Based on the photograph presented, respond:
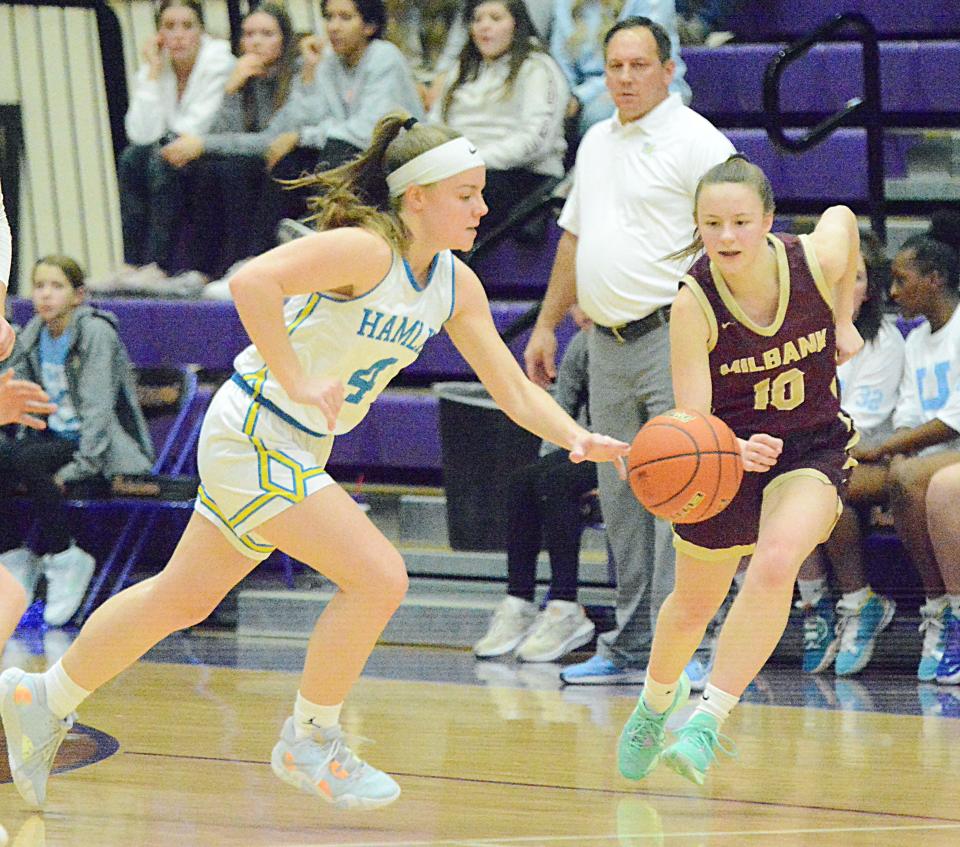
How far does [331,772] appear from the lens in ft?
12.7

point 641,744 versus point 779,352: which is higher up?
point 779,352

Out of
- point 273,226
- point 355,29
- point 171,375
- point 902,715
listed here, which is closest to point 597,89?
point 355,29

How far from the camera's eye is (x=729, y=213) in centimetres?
420

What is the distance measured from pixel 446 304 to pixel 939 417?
268 cm

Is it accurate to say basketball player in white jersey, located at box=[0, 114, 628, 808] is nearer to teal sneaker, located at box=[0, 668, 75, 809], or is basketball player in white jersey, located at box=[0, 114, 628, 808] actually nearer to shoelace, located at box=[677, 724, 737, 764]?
teal sneaker, located at box=[0, 668, 75, 809]

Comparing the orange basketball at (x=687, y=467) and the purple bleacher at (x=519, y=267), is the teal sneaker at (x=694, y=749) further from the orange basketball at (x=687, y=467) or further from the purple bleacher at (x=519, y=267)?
the purple bleacher at (x=519, y=267)

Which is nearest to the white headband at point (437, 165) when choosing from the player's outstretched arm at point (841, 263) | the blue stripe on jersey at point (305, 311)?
the blue stripe on jersey at point (305, 311)

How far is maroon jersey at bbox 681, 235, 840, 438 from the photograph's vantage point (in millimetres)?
4289

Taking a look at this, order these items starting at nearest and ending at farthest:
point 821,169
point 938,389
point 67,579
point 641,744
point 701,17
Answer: point 641,744 < point 938,389 < point 67,579 < point 821,169 < point 701,17

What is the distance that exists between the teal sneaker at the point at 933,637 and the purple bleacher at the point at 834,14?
3.57 meters

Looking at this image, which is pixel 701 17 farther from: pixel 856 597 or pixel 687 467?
pixel 687 467

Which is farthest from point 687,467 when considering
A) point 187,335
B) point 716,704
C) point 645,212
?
point 187,335

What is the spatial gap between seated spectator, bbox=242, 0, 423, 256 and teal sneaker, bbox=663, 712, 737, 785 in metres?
4.31

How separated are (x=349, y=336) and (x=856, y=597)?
296 centimetres
